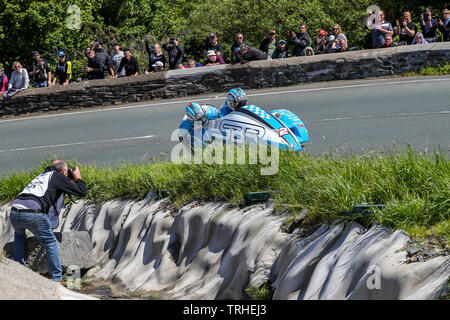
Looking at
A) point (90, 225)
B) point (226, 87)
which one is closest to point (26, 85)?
point (226, 87)

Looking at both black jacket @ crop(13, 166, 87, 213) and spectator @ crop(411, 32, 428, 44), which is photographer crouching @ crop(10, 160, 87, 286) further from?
spectator @ crop(411, 32, 428, 44)

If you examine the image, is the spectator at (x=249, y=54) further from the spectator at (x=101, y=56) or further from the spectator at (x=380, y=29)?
the spectator at (x=101, y=56)

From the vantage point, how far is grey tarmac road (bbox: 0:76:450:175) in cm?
1348

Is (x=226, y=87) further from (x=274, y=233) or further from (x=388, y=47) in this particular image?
(x=274, y=233)

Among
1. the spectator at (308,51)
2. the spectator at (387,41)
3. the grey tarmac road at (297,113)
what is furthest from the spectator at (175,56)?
the spectator at (387,41)

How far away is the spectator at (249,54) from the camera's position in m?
19.4

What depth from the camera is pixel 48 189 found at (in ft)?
31.7

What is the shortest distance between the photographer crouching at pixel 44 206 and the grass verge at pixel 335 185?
5.04 feet

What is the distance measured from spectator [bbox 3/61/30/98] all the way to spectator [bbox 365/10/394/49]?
9.96 metres

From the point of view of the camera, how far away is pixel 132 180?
449 inches

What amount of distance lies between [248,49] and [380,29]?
3.58 m

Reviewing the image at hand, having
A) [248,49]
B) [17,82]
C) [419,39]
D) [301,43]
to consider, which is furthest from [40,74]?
[419,39]

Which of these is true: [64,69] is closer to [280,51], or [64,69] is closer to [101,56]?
[101,56]

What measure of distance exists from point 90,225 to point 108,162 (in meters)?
2.68
